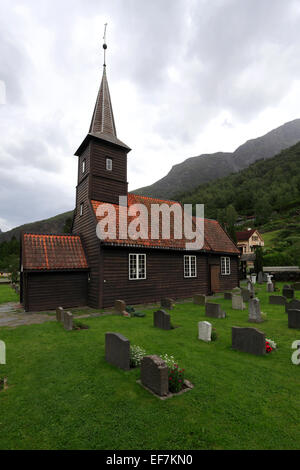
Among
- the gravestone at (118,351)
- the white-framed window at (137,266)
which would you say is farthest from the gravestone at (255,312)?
the white-framed window at (137,266)

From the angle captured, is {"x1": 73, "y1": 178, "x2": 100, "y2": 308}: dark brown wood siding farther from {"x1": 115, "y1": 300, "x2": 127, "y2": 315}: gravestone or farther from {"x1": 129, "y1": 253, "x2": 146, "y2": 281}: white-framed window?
{"x1": 129, "y1": 253, "x2": 146, "y2": 281}: white-framed window

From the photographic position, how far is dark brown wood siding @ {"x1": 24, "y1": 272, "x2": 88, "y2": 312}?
14.9 meters

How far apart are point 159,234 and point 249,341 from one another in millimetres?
12403

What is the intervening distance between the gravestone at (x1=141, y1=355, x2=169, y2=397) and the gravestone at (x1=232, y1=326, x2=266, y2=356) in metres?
3.73

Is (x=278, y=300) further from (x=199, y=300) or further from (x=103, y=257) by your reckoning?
(x=103, y=257)

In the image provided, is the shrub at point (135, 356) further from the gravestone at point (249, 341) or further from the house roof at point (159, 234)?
the house roof at point (159, 234)

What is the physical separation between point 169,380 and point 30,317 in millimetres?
10795

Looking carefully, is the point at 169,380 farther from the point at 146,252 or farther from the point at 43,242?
the point at 43,242

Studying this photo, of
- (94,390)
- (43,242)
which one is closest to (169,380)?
(94,390)

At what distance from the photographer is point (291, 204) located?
9875 cm

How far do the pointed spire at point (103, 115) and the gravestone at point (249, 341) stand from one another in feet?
62.7

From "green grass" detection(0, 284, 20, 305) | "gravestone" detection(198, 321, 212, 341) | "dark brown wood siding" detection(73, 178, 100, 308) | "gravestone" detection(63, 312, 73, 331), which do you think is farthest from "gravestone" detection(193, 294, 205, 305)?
"green grass" detection(0, 284, 20, 305)

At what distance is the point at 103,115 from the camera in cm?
2142

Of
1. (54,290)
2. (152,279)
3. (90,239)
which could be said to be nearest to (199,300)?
(152,279)
